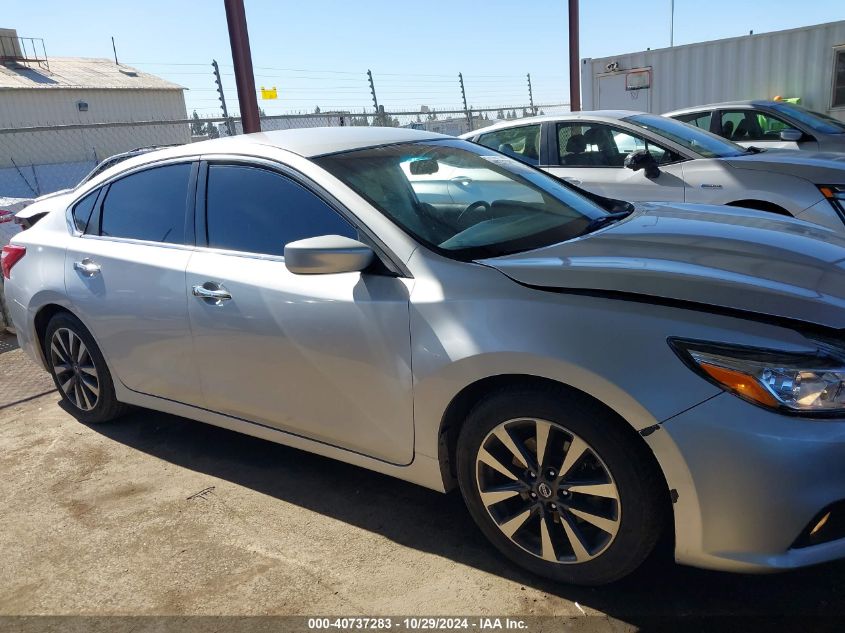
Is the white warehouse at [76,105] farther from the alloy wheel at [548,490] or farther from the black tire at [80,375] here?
the alloy wheel at [548,490]

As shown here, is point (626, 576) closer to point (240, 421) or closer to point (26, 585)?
point (240, 421)

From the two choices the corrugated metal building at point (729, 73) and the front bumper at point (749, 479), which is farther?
the corrugated metal building at point (729, 73)

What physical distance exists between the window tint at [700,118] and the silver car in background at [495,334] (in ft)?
19.2

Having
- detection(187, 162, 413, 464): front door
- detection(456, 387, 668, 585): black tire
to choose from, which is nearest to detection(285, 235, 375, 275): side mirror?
detection(187, 162, 413, 464): front door

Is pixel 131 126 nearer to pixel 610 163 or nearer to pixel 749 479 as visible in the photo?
pixel 610 163

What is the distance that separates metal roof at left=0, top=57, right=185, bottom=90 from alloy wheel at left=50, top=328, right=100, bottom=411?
30.8 m

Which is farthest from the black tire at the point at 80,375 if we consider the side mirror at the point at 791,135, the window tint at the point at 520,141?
the side mirror at the point at 791,135

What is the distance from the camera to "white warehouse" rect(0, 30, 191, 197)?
24.1 meters

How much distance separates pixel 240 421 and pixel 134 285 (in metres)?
0.88

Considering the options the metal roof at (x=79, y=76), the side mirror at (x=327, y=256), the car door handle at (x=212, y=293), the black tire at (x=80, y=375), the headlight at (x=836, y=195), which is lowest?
the black tire at (x=80, y=375)

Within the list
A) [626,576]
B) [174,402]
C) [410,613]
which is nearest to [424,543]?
[410,613]

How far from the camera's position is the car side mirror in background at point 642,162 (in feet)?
19.1

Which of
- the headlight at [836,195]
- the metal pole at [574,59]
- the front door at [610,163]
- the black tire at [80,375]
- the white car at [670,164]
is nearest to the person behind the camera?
the black tire at [80,375]

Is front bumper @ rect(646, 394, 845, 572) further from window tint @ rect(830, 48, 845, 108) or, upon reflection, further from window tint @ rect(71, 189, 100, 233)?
window tint @ rect(830, 48, 845, 108)
